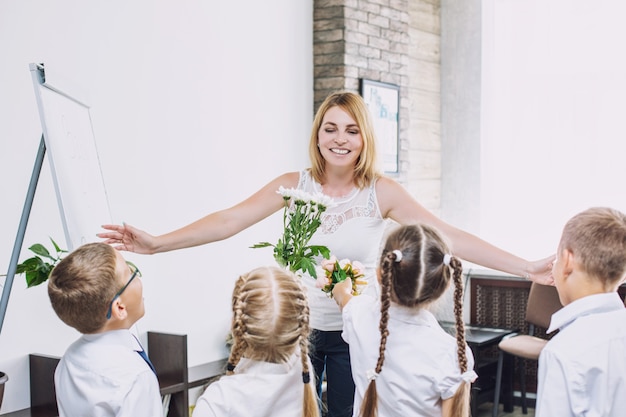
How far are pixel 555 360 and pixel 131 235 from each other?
4.92ft

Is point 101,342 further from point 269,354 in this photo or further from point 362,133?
point 362,133

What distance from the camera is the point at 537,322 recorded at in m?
5.10

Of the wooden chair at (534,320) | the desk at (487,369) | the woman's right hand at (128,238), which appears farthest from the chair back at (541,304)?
the woman's right hand at (128,238)

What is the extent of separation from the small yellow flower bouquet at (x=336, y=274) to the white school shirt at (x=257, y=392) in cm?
42

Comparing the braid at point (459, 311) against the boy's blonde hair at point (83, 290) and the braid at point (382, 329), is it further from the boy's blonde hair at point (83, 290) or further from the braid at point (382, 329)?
the boy's blonde hair at point (83, 290)

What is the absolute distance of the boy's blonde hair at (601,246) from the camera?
193cm

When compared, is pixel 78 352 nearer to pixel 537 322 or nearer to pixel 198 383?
pixel 198 383

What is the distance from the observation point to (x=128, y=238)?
273 cm

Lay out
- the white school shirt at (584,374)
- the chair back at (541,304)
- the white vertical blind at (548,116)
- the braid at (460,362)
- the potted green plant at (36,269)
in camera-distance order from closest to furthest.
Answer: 1. the white school shirt at (584,374)
2. the braid at (460,362)
3. the potted green plant at (36,269)
4. the chair back at (541,304)
5. the white vertical blind at (548,116)

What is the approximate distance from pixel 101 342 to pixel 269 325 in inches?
16.0

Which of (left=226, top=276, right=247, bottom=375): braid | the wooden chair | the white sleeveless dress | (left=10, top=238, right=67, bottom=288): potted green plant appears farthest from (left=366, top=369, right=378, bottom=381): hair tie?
the wooden chair

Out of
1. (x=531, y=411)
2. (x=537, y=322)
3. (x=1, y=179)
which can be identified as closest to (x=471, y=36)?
(x=537, y=322)

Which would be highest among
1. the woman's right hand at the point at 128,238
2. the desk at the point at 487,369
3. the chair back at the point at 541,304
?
the woman's right hand at the point at 128,238

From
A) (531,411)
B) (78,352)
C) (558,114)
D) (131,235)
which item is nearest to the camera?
(78,352)
